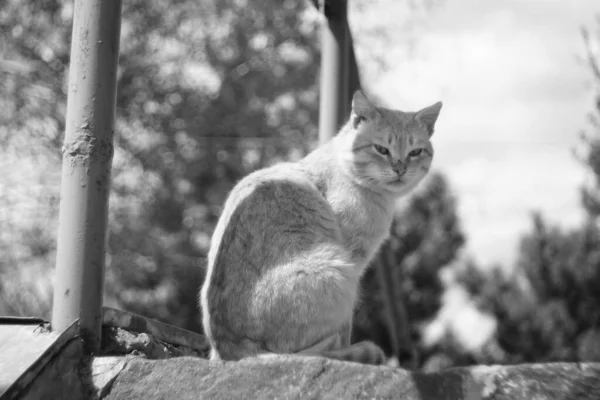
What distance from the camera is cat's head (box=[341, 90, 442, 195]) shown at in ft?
8.82

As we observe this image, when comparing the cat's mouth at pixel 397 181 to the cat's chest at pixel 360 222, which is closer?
the cat's chest at pixel 360 222

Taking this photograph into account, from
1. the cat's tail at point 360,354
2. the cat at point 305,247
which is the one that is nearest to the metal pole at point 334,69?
the cat at point 305,247

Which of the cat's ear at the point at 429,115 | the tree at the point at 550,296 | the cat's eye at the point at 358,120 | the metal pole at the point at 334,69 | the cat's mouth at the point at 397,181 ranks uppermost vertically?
the metal pole at the point at 334,69

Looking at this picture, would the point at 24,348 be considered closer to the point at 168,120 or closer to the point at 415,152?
the point at 415,152

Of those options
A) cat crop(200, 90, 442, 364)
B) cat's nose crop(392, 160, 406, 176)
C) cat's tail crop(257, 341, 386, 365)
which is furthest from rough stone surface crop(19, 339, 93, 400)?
cat's nose crop(392, 160, 406, 176)

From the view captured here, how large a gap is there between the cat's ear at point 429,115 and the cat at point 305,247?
0.16 metres

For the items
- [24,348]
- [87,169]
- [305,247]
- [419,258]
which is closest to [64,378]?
[24,348]

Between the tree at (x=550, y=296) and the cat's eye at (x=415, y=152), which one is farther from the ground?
the cat's eye at (x=415, y=152)

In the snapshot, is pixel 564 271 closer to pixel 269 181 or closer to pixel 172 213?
pixel 172 213

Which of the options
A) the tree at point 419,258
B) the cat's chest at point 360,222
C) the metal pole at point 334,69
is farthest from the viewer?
the tree at point 419,258

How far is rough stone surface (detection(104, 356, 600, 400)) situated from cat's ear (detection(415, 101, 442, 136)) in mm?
1518

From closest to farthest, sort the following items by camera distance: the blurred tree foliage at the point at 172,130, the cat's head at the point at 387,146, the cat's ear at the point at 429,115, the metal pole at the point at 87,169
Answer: the metal pole at the point at 87,169 → the cat's head at the point at 387,146 → the cat's ear at the point at 429,115 → the blurred tree foliage at the point at 172,130

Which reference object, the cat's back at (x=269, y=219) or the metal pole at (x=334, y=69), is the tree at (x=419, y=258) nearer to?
the metal pole at (x=334, y=69)

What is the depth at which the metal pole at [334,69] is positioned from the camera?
350 centimetres
